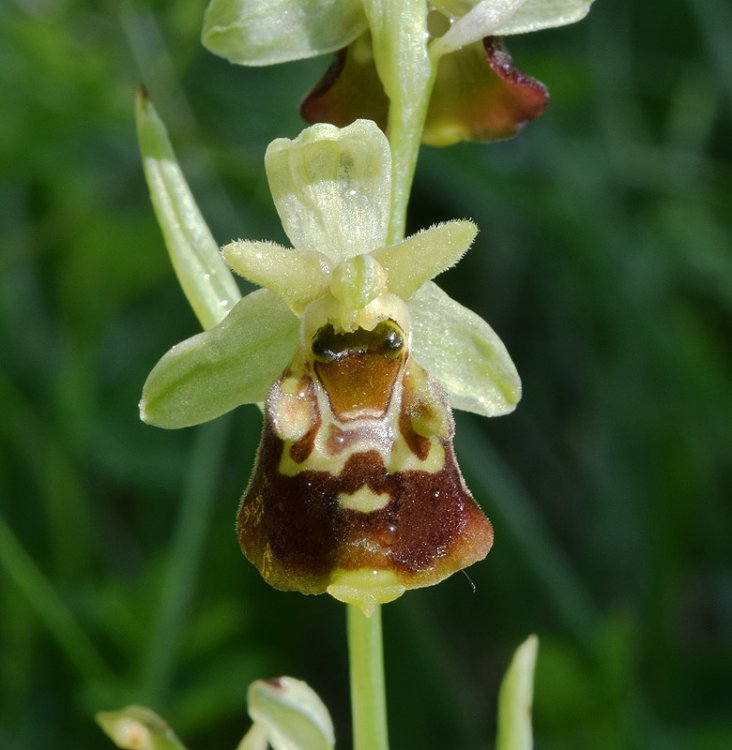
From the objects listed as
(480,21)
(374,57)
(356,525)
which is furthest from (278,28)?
(356,525)

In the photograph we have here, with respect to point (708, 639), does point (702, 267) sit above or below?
above

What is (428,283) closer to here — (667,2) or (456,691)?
(456,691)

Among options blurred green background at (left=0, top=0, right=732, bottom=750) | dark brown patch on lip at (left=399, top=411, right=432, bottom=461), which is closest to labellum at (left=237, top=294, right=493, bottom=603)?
dark brown patch on lip at (left=399, top=411, right=432, bottom=461)

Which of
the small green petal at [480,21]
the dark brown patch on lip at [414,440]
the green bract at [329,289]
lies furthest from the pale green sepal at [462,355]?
the small green petal at [480,21]

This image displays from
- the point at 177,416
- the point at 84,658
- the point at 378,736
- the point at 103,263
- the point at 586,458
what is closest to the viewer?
the point at 177,416

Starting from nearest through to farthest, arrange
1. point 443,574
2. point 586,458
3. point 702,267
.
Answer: point 443,574
point 702,267
point 586,458

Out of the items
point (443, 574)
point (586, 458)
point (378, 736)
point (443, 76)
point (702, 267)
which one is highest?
point (443, 76)

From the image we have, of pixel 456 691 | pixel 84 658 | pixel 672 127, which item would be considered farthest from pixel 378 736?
pixel 672 127

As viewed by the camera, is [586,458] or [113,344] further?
[586,458]
